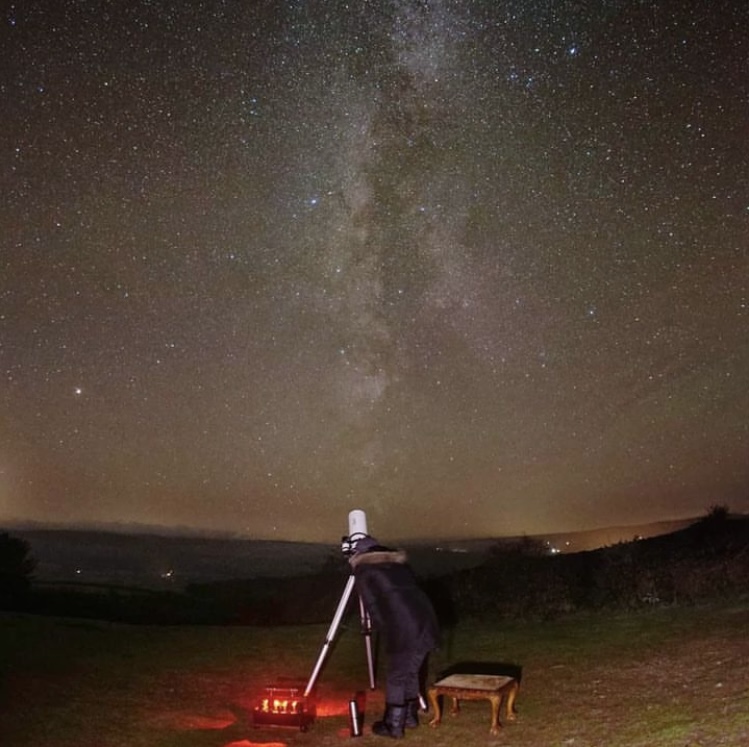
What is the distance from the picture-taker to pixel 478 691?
7.67 meters

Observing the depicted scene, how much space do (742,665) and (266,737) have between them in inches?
230

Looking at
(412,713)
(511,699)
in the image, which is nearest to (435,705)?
(412,713)

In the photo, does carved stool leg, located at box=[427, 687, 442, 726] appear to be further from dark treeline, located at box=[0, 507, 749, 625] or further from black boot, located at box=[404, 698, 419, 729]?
dark treeline, located at box=[0, 507, 749, 625]

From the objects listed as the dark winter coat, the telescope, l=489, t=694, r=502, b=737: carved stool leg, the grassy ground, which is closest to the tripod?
the telescope

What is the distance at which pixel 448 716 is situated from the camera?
8.52 meters

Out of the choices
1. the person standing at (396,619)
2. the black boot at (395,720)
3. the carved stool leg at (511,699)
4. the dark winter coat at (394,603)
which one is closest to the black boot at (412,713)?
the person standing at (396,619)

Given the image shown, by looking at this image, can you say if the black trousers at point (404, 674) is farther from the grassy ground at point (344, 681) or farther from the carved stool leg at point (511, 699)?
the carved stool leg at point (511, 699)

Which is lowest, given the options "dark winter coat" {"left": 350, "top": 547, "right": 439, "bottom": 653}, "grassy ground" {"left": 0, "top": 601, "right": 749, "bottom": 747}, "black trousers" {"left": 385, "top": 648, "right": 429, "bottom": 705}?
"grassy ground" {"left": 0, "top": 601, "right": 749, "bottom": 747}

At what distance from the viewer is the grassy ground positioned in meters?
7.96

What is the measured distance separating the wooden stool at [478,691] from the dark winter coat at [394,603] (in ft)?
1.85

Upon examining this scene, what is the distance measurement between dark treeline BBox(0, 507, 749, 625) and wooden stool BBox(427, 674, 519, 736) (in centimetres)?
966

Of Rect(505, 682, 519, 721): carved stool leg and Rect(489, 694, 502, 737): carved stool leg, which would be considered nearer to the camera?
Rect(489, 694, 502, 737): carved stool leg

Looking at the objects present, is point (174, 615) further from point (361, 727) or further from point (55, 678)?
point (361, 727)

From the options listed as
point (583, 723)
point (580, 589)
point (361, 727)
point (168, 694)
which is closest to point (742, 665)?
point (583, 723)
